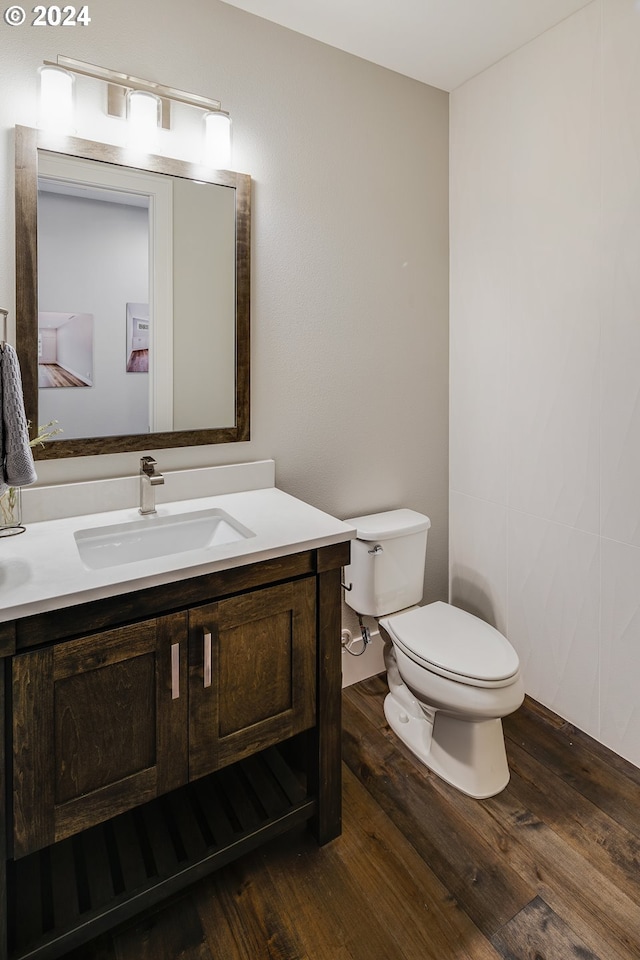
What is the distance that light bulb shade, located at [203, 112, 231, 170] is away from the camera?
1681 millimetres

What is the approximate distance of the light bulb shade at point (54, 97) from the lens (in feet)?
4.75

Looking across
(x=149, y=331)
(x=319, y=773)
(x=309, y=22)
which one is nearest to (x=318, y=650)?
(x=319, y=773)

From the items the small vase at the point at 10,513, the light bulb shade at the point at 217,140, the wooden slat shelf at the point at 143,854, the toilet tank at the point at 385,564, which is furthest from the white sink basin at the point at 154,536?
the light bulb shade at the point at 217,140

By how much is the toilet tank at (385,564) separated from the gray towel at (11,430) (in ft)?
3.58

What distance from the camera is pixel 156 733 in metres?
1.23

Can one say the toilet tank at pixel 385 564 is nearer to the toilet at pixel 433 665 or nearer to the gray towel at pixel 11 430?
the toilet at pixel 433 665

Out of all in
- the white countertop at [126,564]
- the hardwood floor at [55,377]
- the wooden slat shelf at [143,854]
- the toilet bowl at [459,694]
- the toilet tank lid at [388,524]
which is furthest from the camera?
the toilet tank lid at [388,524]

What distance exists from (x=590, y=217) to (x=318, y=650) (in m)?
1.60

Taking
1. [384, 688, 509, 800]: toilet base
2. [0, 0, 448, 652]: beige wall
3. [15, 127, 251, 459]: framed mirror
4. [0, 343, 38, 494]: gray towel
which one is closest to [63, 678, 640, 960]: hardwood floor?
[384, 688, 509, 800]: toilet base

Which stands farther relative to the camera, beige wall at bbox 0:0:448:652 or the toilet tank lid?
the toilet tank lid

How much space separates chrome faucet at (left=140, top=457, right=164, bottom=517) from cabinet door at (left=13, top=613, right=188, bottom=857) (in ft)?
1.64

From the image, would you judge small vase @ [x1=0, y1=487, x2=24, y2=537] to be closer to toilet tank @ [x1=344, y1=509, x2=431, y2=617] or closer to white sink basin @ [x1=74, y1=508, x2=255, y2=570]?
white sink basin @ [x1=74, y1=508, x2=255, y2=570]

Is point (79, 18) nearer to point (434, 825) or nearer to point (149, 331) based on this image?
point (149, 331)

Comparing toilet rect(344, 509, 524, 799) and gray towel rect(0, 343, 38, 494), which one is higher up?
gray towel rect(0, 343, 38, 494)
